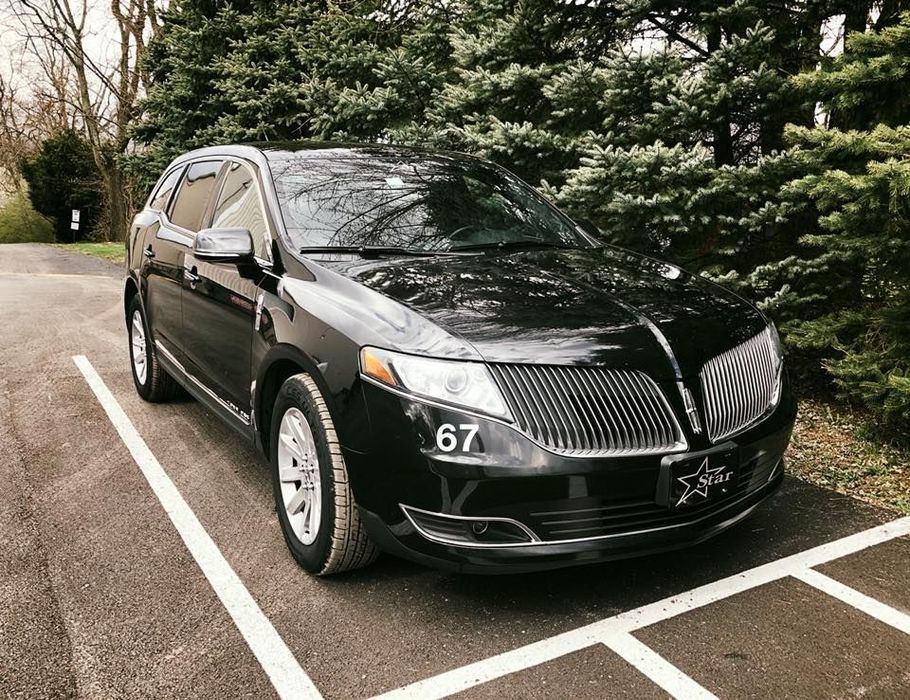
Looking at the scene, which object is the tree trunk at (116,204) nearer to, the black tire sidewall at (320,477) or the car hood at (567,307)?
the black tire sidewall at (320,477)

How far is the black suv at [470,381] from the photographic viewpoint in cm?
266

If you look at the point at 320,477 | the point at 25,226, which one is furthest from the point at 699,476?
the point at 25,226

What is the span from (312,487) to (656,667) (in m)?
1.48

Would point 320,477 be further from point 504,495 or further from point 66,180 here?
point 66,180

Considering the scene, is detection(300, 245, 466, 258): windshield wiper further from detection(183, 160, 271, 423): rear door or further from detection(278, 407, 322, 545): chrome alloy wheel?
detection(278, 407, 322, 545): chrome alloy wheel

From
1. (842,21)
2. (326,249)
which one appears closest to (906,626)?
(326,249)

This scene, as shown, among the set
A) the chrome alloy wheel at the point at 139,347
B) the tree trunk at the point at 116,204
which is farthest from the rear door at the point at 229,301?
the tree trunk at the point at 116,204

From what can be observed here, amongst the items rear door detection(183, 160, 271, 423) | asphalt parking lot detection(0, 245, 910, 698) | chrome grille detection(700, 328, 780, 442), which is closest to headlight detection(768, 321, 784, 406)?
Result: chrome grille detection(700, 328, 780, 442)

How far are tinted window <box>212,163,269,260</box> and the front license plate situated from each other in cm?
209

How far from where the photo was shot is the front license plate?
2.72 metres

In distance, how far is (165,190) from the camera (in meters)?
5.72

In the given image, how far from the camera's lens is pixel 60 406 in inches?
226

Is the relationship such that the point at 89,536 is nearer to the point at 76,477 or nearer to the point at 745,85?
the point at 76,477

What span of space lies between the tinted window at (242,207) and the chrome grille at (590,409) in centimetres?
Result: 164
